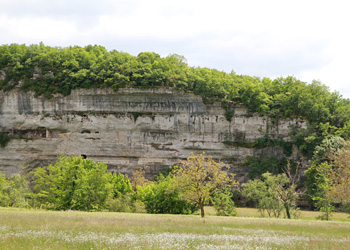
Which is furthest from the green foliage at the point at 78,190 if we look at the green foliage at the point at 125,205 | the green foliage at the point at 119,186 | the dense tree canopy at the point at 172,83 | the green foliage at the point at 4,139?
the green foliage at the point at 4,139

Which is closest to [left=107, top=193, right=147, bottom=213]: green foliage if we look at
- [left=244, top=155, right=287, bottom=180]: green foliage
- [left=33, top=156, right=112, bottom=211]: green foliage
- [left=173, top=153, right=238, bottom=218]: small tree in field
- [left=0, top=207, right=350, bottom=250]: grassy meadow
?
[left=33, top=156, right=112, bottom=211]: green foliage

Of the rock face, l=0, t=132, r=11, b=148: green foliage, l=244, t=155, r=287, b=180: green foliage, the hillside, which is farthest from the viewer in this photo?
l=0, t=132, r=11, b=148: green foliage

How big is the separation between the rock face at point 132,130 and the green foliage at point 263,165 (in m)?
2.34

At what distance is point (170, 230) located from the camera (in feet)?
60.1

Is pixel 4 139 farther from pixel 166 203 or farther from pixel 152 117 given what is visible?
pixel 166 203

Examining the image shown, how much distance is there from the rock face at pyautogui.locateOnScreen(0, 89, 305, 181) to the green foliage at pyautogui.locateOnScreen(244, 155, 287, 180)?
2338 mm

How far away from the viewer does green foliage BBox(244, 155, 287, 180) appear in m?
66.0

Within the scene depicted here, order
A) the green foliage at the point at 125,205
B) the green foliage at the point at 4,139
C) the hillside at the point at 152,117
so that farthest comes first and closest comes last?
1. the green foliage at the point at 4,139
2. the hillside at the point at 152,117
3. the green foliage at the point at 125,205

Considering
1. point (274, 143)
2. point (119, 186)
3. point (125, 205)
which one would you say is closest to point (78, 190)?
point (125, 205)

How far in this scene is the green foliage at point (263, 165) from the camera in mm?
66000

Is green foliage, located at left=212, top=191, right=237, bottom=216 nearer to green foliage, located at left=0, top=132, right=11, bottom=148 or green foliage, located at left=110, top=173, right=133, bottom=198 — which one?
green foliage, located at left=110, top=173, right=133, bottom=198

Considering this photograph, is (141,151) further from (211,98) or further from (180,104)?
(211,98)

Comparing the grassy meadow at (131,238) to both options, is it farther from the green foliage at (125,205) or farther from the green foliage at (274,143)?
the green foliage at (274,143)

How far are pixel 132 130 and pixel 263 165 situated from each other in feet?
78.2
